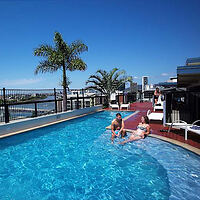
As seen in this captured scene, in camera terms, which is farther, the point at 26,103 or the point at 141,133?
the point at 26,103

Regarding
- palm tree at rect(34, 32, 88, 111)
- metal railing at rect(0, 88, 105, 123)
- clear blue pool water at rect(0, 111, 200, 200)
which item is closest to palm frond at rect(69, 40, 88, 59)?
palm tree at rect(34, 32, 88, 111)

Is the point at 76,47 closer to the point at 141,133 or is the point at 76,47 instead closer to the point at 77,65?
the point at 77,65

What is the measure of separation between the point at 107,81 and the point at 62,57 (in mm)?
6578

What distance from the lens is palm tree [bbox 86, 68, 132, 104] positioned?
16828mm

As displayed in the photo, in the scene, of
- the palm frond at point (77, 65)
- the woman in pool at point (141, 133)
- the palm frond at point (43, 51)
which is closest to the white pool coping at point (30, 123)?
the palm frond at point (77, 65)

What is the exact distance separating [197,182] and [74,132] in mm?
6012

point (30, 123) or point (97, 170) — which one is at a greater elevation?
point (30, 123)

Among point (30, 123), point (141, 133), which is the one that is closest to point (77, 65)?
point (30, 123)

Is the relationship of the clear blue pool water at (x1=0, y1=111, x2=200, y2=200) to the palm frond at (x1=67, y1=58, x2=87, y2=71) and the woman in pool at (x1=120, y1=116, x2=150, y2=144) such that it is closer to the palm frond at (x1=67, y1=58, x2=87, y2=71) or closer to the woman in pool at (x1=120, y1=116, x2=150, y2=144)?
the woman in pool at (x1=120, y1=116, x2=150, y2=144)

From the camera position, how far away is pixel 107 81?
55.6ft

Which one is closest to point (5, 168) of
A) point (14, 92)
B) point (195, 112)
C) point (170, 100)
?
point (14, 92)

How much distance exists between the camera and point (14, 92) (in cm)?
776

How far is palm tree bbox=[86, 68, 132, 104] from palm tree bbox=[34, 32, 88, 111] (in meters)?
4.24

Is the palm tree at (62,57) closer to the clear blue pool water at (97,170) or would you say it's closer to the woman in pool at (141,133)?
the clear blue pool water at (97,170)
